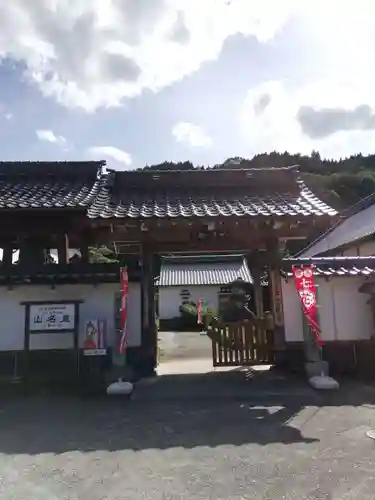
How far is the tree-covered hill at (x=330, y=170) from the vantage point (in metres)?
41.8

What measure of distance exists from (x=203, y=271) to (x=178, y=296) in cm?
453

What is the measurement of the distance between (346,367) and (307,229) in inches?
132

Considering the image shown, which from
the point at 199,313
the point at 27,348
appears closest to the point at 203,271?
the point at 199,313

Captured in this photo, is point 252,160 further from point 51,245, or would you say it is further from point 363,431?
point 363,431

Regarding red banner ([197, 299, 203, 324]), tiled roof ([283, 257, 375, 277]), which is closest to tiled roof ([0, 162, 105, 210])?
tiled roof ([283, 257, 375, 277])

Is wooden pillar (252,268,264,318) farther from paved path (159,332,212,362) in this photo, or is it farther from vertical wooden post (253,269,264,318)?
paved path (159,332,212,362)

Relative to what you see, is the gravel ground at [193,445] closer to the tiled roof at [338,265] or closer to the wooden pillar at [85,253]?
the tiled roof at [338,265]

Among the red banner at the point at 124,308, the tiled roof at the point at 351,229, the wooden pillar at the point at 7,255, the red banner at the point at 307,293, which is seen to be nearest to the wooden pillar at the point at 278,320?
the red banner at the point at 307,293

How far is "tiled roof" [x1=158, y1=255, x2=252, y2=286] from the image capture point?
34.1m

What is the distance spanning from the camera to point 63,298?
9367 mm

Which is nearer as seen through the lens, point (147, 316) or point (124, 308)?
point (124, 308)

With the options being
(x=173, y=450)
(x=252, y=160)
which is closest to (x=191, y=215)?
(x=173, y=450)

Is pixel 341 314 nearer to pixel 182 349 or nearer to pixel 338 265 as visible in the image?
pixel 338 265

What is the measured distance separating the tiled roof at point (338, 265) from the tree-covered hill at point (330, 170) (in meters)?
27.0
